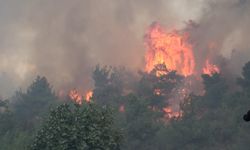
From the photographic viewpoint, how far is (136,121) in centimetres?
7150

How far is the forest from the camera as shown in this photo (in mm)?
39875

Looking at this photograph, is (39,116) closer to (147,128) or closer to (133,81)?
(147,128)

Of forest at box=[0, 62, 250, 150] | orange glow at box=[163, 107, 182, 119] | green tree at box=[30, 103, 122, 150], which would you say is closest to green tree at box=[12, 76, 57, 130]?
forest at box=[0, 62, 250, 150]

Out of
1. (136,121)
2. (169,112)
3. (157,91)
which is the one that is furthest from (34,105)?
(136,121)

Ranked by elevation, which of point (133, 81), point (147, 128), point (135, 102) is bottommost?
point (147, 128)

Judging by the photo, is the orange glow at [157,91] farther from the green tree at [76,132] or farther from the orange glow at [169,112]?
the green tree at [76,132]

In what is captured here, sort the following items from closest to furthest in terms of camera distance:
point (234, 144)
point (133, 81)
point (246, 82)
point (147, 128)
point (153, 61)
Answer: point (234, 144) < point (147, 128) < point (246, 82) < point (133, 81) < point (153, 61)

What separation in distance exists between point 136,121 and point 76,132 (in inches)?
1303

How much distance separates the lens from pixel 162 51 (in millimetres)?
148000

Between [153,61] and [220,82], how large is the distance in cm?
6095

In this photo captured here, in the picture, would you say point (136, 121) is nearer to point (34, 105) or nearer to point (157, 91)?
point (157, 91)

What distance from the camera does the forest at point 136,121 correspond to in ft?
131

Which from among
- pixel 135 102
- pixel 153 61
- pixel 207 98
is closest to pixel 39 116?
pixel 135 102

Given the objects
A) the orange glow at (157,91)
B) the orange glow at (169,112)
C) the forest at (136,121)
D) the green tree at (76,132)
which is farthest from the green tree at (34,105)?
the green tree at (76,132)
